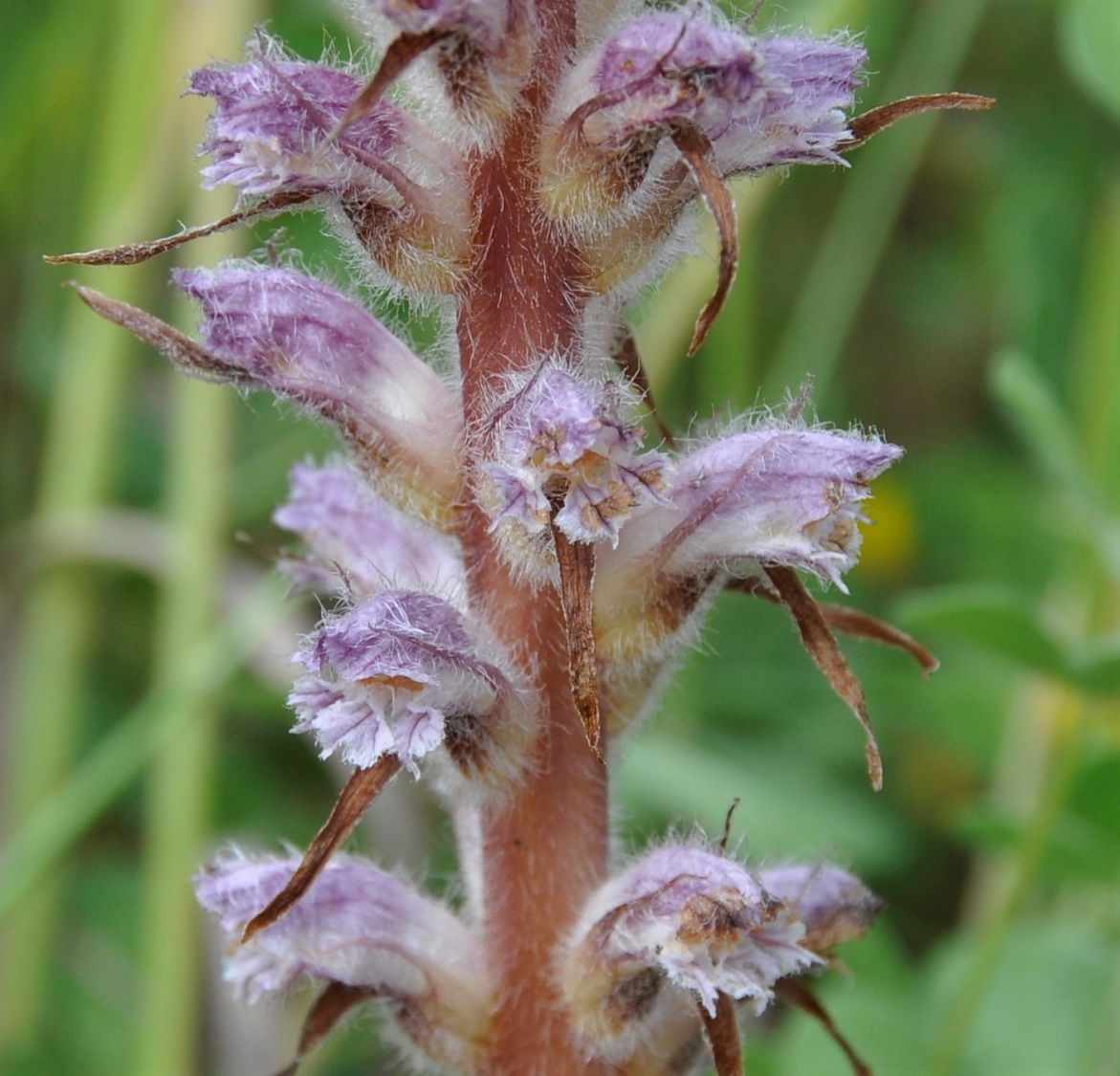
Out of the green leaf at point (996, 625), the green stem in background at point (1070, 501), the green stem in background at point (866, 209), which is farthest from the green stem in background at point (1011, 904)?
the green stem in background at point (866, 209)

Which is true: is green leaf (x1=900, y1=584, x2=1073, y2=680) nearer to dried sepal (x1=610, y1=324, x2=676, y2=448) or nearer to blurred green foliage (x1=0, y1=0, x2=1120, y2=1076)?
blurred green foliage (x1=0, y1=0, x2=1120, y2=1076)

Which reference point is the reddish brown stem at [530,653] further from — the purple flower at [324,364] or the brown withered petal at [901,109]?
the brown withered petal at [901,109]

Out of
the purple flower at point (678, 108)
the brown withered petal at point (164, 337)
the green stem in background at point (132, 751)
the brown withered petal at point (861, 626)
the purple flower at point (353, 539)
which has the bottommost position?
the green stem in background at point (132, 751)

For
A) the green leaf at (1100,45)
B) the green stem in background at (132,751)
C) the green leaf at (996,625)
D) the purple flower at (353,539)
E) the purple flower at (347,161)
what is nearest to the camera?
the purple flower at (347,161)

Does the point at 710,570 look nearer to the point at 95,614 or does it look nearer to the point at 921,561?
the point at 95,614

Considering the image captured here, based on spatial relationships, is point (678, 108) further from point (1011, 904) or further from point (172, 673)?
point (172, 673)

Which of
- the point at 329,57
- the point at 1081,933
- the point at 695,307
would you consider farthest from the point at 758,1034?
the point at 329,57

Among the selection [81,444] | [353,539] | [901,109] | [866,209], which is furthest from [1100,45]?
[81,444]
